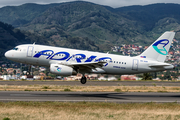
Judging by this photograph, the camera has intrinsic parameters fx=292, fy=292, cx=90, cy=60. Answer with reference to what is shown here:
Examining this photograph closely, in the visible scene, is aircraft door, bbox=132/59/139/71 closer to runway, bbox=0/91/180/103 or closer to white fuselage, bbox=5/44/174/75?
white fuselage, bbox=5/44/174/75

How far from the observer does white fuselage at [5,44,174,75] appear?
1614 inches

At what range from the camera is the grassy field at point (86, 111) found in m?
22.8

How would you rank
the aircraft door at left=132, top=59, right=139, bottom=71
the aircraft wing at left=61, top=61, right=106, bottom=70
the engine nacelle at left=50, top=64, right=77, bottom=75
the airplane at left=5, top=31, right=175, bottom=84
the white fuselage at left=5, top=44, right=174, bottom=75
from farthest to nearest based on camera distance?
the aircraft door at left=132, top=59, right=139, bottom=71 → the white fuselage at left=5, top=44, right=174, bottom=75 → the airplane at left=5, top=31, right=175, bottom=84 → the aircraft wing at left=61, top=61, right=106, bottom=70 → the engine nacelle at left=50, top=64, right=77, bottom=75

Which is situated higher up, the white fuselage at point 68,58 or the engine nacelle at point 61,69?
the white fuselage at point 68,58

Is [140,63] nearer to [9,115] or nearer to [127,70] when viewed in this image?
[127,70]

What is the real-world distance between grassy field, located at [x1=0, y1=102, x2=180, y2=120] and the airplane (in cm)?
1097

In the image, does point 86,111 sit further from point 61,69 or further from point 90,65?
point 90,65

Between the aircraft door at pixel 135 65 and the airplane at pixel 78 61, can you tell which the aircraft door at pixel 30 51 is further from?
the aircraft door at pixel 135 65

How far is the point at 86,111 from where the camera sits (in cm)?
2534

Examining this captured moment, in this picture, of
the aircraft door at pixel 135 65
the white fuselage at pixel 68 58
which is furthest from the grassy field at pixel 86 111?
the aircraft door at pixel 135 65

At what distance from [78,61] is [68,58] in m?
1.54

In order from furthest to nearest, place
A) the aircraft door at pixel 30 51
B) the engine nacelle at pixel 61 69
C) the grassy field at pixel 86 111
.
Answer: the aircraft door at pixel 30 51 → the engine nacelle at pixel 61 69 → the grassy field at pixel 86 111

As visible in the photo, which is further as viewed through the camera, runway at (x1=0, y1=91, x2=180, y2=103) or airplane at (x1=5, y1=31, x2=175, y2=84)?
airplane at (x1=5, y1=31, x2=175, y2=84)

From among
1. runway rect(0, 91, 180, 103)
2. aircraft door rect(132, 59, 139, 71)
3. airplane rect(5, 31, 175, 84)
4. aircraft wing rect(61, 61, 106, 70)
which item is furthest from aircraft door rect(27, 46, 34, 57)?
aircraft door rect(132, 59, 139, 71)
